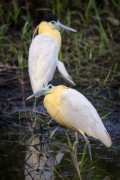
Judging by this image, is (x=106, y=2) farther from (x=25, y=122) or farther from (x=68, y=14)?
(x=25, y=122)

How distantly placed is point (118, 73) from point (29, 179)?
446 centimetres

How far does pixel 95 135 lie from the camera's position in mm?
7508

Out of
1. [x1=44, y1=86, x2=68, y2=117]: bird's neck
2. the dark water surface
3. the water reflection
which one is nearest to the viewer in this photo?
the water reflection

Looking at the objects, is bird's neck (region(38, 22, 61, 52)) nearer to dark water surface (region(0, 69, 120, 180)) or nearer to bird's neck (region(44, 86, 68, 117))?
dark water surface (region(0, 69, 120, 180))

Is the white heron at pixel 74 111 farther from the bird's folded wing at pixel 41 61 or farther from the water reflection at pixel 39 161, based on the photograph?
the bird's folded wing at pixel 41 61

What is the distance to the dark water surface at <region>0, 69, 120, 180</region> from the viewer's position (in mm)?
6926

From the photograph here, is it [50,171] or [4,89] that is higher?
[50,171]

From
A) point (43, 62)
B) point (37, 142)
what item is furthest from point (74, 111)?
point (43, 62)

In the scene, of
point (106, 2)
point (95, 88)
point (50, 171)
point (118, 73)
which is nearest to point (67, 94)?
point (50, 171)

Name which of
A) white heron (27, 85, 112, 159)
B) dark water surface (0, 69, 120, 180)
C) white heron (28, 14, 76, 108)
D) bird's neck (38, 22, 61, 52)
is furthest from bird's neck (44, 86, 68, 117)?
bird's neck (38, 22, 61, 52)

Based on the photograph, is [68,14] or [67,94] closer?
[67,94]

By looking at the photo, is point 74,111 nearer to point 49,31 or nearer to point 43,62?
point 43,62

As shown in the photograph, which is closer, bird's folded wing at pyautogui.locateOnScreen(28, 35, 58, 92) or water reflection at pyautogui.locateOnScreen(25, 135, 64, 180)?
water reflection at pyautogui.locateOnScreen(25, 135, 64, 180)

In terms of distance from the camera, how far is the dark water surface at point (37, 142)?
273 inches
